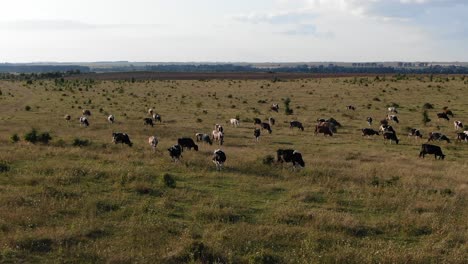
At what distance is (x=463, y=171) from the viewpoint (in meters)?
23.8

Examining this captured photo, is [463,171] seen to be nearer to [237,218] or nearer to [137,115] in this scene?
[237,218]

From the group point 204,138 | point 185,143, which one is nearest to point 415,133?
point 204,138

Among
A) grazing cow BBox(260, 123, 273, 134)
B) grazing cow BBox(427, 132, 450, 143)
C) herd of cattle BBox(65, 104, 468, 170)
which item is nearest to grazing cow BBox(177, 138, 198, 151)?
herd of cattle BBox(65, 104, 468, 170)

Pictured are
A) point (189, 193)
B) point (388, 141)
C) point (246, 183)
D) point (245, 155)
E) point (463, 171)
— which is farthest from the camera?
point (388, 141)

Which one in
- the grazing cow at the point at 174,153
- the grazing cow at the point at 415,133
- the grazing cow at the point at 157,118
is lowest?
the grazing cow at the point at 415,133

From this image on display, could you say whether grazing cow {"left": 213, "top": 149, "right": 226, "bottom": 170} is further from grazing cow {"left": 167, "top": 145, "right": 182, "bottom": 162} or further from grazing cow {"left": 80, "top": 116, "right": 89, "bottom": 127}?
grazing cow {"left": 80, "top": 116, "right": 89, "bottom": 127}

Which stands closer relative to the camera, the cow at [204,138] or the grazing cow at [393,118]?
the cow at [204,138]

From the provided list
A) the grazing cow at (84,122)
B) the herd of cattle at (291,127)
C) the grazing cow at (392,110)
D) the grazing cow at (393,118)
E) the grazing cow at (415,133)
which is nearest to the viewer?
the herd of cattle at (291,127)

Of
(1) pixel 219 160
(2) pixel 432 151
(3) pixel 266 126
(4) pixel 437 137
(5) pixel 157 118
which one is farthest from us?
(5) pixel 157 118

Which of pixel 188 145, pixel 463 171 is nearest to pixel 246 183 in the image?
pixel 188 145

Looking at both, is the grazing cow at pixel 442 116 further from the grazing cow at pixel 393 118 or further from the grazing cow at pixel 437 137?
A: the grazing cow at pixel 437 137

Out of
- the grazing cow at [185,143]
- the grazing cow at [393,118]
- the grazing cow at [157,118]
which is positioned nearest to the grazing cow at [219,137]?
the grazing cow at [185,143]

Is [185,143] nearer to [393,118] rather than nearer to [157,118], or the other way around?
[157,118]

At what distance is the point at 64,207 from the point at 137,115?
98.8ft
